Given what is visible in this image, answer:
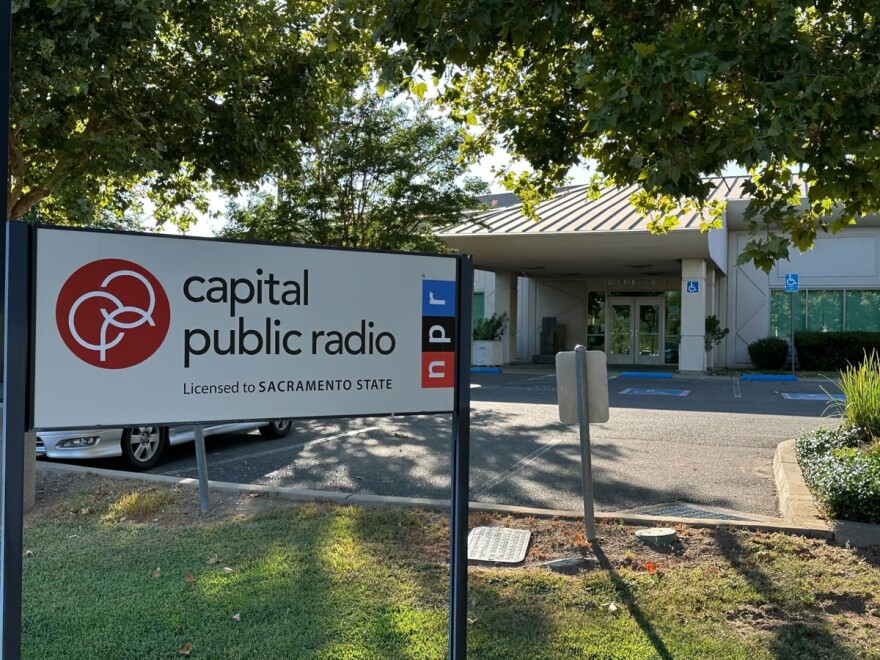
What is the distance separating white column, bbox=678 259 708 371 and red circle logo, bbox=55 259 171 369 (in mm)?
20315

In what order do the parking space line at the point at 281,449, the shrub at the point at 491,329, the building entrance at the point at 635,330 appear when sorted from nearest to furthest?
1. the parking space line at the point at 281,449
2. the shrub at the point at 491,329
3. the building entrance at the point at 635,330

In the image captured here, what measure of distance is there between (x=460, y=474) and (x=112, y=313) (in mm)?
1435

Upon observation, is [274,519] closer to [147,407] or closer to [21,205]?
[147,407]

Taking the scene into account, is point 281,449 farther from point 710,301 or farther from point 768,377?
point 710,301

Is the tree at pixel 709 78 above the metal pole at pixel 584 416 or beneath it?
above

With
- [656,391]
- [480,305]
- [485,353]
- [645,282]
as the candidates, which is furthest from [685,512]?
[480,305]

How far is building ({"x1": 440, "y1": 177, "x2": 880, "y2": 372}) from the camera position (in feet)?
64.7

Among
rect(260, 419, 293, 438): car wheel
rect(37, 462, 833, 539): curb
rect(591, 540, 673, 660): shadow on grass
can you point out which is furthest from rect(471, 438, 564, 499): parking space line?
rect(260, 419, 293, 438): car wheel

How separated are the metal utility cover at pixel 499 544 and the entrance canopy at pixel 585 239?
12.5m

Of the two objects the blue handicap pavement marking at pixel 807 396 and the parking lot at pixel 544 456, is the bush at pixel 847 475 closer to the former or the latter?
the parking lot at pixel 544 456

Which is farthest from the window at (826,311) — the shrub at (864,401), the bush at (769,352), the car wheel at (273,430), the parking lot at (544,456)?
the car wheel at (273,430)

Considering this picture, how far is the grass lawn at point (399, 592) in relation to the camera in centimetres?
344

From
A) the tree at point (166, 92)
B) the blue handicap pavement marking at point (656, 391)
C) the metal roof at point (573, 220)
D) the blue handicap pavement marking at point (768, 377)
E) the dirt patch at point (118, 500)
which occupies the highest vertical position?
the metal roof at point (573, 220)

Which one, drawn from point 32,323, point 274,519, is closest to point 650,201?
point 274,519
